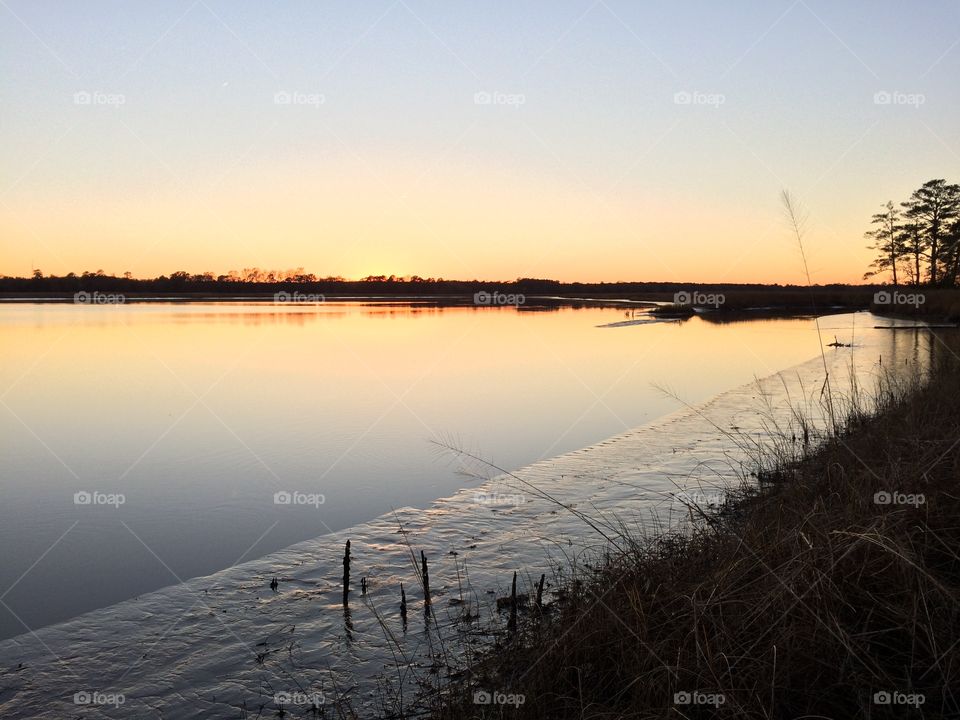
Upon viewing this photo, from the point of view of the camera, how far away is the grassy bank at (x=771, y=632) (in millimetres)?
3238

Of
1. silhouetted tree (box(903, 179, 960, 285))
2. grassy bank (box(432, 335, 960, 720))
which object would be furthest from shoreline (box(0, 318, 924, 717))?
silhouetted tree (box(903, 179, 960, 285))

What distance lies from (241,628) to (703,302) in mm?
73557

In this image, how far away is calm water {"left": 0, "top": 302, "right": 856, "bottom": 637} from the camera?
25.2ft

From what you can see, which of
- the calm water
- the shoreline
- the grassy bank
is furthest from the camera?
the calm water

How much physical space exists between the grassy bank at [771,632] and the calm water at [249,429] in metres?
4.49

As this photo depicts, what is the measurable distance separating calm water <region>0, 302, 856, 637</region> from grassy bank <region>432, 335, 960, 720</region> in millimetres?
4489

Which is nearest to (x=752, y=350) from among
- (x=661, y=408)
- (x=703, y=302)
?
(x=661, y=408)

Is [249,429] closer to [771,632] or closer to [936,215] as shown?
[771,632]

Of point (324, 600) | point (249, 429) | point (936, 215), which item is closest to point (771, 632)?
point (324, 600)

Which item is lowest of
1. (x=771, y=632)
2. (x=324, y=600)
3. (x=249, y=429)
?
(x=324, y=600)

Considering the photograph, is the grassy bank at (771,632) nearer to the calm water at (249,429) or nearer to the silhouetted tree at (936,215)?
the calm water at (249,429)

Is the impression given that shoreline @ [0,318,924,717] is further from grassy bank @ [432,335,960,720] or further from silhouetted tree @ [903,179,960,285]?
silhouetted tree @ [903,179,960,285]

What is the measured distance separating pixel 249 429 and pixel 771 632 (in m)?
11.8

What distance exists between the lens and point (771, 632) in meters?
3.57
